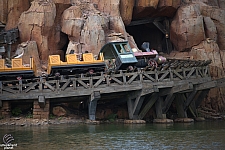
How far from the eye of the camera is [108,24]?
2683 centimetres

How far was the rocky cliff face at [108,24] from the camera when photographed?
84.4ft

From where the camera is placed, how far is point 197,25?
98.1 ft

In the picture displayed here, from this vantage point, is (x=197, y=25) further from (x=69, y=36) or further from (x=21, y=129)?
(x=21, y=129)

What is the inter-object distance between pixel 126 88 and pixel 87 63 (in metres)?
2.45

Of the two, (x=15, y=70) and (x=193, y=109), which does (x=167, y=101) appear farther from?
(x=15, y=70)

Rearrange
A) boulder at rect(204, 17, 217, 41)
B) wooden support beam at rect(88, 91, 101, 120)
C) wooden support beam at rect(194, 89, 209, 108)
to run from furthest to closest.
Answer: boulder at rect(204, 17, 217, 41) → wooden support beam at rect(194, 89, 209, 108) → wooden support beam at rect(88, 91, 101, 120)

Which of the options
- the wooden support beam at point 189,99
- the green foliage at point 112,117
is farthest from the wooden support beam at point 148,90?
the wooden support beam at point 189,99

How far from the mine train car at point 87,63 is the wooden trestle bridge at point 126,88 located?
1.60 feet

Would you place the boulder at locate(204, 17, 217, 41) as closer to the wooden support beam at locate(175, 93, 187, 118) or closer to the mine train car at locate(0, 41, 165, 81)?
the mine train car at locate(0, 41, 165, 81)

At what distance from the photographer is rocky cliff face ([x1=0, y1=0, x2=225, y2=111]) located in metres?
25.7

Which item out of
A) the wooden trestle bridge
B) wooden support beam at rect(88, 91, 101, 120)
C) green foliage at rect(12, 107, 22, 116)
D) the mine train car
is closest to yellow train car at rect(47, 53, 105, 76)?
the mine train car

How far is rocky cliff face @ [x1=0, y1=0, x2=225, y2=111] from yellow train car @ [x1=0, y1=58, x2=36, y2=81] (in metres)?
3.21

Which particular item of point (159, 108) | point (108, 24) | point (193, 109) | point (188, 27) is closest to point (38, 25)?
point (108, 24)

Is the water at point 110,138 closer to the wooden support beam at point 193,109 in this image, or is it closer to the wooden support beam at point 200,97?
the wooden support beam at point 193,109
